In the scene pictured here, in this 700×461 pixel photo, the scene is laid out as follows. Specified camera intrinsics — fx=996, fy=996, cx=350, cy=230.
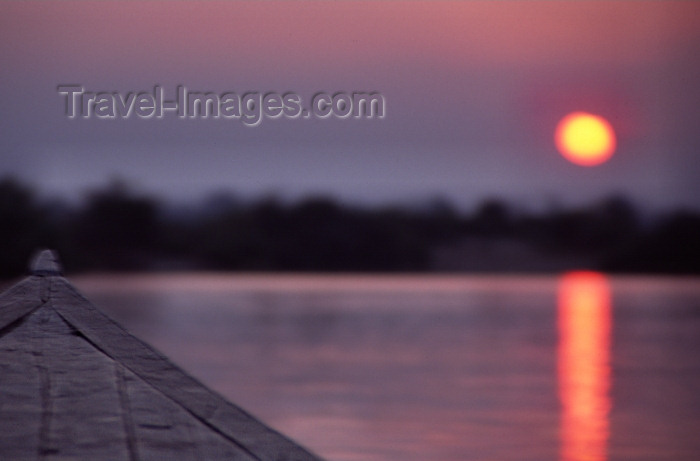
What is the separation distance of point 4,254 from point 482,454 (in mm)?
35835

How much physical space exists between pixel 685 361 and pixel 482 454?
8.09 metres

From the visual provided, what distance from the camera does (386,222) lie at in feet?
158

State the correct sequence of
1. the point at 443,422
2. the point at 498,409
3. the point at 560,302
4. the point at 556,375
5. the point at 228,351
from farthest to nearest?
1. the point at 560,302
2. the point at 228,351
3. the point at 556,375
4. the point at 498,409
5. the point at 443,422

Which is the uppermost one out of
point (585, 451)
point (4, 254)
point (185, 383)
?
point (4, 254)

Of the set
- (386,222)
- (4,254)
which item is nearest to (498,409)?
(4,254)

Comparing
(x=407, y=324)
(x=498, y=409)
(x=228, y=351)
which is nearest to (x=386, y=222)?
(x=407, y=324)

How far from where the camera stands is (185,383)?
2.28m

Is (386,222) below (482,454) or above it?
above

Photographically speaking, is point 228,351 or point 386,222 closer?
point 228,351

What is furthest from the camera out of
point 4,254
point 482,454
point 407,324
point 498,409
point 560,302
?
point 4,254

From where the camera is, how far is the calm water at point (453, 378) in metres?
6.84

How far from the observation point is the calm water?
6.84 m

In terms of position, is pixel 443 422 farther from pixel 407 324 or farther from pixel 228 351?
pixel 407 324

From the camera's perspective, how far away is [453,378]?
11000mm
